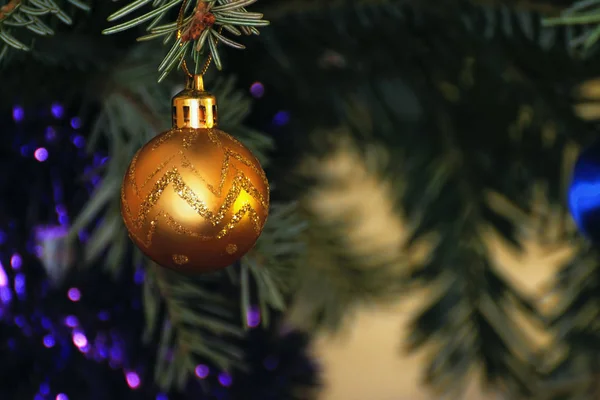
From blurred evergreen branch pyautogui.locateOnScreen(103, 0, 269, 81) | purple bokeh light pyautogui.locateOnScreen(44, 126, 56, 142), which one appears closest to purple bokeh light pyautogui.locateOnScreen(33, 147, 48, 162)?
purple bokeh light pyautogui.locateOnScreen(44, 126, 56, 142)

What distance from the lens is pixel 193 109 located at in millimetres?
181

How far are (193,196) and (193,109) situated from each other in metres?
0.03

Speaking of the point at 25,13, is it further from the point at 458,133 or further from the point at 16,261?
the point at 458,133

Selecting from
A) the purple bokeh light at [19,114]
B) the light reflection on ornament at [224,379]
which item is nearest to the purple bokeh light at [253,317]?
the light reflection on ornament at [224,379]

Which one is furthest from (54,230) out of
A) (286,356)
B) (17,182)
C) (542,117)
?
(542,117)

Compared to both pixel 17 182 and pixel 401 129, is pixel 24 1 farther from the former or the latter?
pixel 401 129

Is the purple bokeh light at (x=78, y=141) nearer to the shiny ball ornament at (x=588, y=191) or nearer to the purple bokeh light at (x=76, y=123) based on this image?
the purple bokeh light at (x=76, y=123)

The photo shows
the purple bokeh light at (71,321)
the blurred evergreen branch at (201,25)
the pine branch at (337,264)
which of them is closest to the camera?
the blurred evergreen branch at (201,25)

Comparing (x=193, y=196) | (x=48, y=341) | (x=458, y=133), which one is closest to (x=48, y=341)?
(x=48, y=341)

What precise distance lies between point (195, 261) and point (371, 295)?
0.76 ft

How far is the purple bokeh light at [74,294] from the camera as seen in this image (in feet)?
0.87

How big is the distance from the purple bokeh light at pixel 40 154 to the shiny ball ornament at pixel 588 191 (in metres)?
0.20

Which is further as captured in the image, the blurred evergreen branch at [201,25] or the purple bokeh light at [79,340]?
the purple bokeh light at [79,340]

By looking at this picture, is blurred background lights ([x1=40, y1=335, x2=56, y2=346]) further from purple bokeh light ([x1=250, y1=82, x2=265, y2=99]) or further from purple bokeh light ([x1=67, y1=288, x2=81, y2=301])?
purple bokeh light ([x1=250, y1=82, x2=265, y2=99])
